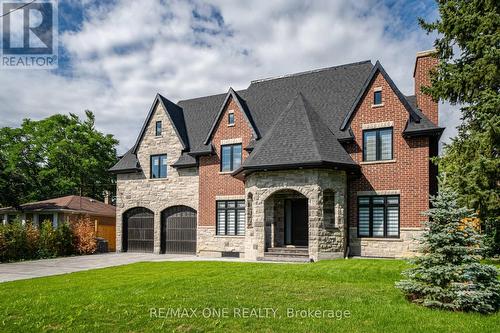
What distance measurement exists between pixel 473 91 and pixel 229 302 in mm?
11007

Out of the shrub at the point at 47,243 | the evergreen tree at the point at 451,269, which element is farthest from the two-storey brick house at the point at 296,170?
the evergreen tree at the point at 451,269

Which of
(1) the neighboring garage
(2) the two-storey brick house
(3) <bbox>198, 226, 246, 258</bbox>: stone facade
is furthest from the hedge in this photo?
(3) <bbox>198, 226, 246, 258</bbox>: stone facade

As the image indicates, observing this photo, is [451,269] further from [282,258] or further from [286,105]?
[286,105]

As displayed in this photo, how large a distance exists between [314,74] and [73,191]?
3096 cm

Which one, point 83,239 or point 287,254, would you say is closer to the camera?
point 287,254

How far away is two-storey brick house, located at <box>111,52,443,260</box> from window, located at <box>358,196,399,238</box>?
4cm

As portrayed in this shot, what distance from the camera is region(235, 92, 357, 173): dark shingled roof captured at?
50.5ft

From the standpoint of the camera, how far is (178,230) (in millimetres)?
21938

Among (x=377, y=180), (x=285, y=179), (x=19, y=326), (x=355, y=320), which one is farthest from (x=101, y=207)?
(x=355, y=320)

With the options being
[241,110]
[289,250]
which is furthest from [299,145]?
[241,110]

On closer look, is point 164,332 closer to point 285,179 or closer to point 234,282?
point 234,282

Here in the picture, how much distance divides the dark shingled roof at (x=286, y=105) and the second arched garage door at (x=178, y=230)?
2863 mm

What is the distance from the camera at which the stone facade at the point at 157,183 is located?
70.8 ft

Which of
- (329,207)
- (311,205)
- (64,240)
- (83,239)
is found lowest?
(83,239)
